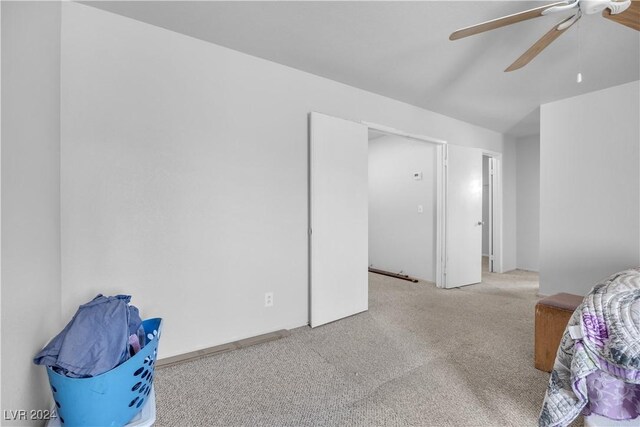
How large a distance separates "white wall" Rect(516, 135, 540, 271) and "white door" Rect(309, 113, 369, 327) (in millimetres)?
3785

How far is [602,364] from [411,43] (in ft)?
7.57

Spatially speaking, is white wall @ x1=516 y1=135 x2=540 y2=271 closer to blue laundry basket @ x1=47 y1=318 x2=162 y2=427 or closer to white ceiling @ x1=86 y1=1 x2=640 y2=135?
white ceiling @ x1=86 y1=1 x2=640 y2=135

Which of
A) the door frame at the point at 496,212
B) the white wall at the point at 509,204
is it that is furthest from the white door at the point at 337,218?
the white wall at the point at 509,204

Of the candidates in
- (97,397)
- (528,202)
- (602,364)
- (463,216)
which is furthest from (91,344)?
(528,202)

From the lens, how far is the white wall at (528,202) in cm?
527

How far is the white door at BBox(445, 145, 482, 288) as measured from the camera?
4199 millimetres

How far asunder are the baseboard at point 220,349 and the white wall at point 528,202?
15.7 feet

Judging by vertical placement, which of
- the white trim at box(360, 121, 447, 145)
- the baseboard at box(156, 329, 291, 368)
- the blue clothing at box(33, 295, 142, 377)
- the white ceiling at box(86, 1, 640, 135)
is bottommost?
the baseboard at box(156, 329, 291, 368)

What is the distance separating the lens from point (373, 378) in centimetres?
199

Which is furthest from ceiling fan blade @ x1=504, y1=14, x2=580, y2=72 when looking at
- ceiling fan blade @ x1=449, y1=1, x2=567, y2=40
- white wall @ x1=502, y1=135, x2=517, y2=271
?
white wall @ x1=502, y1=135, x2=517, y2=271

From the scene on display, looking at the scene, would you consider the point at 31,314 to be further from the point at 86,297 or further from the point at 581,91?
the point at 581,91

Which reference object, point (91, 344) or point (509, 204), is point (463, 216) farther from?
point (91, 344)

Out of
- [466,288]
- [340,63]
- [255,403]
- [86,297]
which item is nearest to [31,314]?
[86,297]

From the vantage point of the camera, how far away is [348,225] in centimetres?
314
